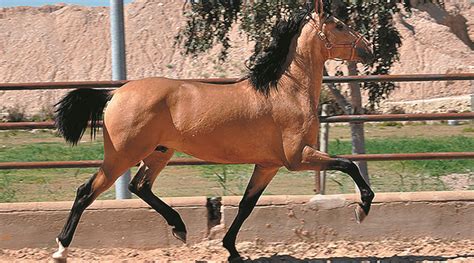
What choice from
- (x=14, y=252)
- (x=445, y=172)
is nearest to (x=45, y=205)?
(x=14, y=252)

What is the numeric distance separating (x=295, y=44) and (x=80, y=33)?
52.0 meters

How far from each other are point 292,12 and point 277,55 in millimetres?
3031

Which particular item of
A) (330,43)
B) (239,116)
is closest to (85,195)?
(239,116)

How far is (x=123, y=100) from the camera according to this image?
6188 millimetres

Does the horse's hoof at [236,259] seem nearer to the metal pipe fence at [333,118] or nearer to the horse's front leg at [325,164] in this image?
the horse's front leg at [325,164]

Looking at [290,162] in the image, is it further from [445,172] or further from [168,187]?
[445,172]

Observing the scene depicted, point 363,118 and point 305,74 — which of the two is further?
point 363,118

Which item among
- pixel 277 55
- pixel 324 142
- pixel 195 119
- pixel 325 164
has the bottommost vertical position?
pixel 324 142

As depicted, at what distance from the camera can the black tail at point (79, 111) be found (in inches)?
255

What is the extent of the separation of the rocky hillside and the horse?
128ft

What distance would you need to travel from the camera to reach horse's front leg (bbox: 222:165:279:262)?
659 cm

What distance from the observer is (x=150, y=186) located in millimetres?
6715

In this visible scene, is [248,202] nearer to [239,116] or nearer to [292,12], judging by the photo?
[239,116]

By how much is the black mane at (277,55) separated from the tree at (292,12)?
2.58 m
